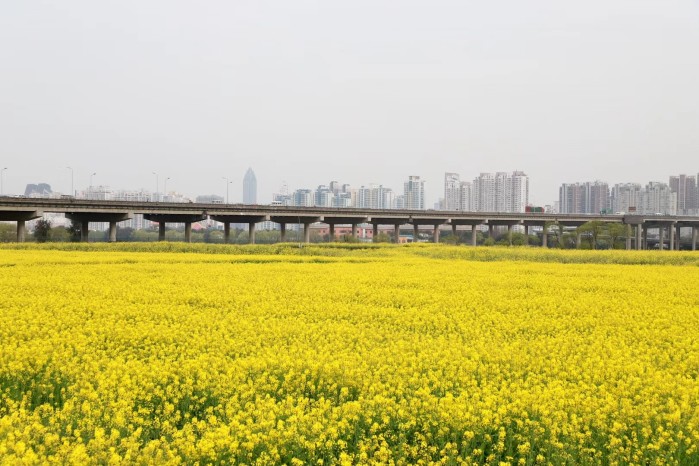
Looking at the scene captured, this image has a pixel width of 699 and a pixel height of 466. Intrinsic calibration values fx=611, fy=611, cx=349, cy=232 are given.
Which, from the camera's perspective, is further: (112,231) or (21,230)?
(112,231)

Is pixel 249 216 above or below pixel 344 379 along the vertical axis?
above

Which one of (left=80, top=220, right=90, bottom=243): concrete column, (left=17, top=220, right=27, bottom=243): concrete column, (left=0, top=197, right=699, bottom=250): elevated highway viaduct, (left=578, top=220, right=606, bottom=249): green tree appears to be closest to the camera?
(left=0, top=197, right=699, bottom=250): elevated highway viaduct

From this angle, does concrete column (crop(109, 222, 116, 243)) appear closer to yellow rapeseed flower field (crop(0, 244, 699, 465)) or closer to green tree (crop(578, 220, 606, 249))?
yellow rapeseed flower field (crop(0, 244, 699, 465))

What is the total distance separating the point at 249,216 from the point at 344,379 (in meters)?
67.6

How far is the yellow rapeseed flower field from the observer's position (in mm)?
5723

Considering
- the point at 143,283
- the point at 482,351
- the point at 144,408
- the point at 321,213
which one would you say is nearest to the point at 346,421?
the point at 144,408

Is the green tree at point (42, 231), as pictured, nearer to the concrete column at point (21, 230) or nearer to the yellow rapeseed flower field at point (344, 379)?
the concrete column at point (21, 230)

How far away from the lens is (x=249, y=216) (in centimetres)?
7412

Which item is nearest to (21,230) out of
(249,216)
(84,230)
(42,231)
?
(84,230)

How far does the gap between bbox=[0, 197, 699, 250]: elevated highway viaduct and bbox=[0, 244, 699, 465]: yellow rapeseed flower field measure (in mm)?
46046

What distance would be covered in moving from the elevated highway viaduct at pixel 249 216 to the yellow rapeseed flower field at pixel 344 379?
46046 millimetres

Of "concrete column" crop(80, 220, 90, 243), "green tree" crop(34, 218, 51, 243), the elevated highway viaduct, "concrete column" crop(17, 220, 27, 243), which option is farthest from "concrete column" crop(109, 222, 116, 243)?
"green tree" crop(34, 218, 51, 243)

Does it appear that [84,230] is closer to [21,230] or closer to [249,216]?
[21,230]

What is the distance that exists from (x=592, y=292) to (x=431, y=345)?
991 cm
